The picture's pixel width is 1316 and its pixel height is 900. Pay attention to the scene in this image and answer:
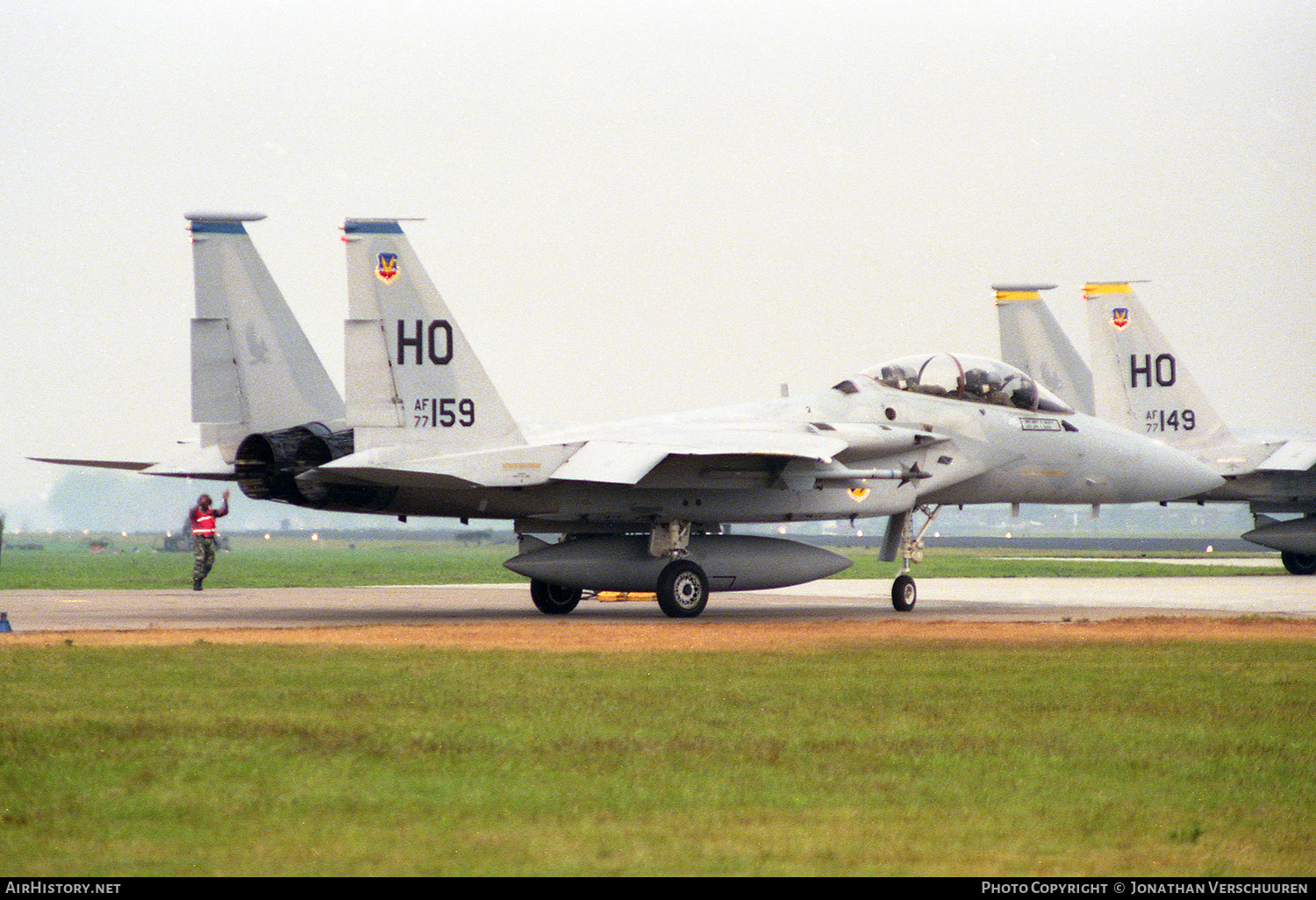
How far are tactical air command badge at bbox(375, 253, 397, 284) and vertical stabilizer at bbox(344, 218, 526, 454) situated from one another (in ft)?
0.03

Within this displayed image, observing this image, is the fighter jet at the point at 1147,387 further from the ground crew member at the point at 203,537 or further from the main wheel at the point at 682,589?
the ground crew member at the point at 203,537

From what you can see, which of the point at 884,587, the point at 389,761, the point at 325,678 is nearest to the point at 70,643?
the point at 325,678

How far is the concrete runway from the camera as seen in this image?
20.2m

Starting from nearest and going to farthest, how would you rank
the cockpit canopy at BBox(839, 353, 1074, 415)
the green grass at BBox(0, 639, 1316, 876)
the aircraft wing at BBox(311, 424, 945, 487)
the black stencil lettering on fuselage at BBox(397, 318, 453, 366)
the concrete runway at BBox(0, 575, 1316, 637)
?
the green grass at BBox(0, 639, 1316, 876) → the aircraft wing at BBox(311, 424, 945, 487) → the black stencil lettering on fuselage at BBox(397, 318, 453, 366) → the concrete runway at BBox(0, 575, 1316, 637) → the cockpit canopy at BBox(839, 353, 1074, 415)

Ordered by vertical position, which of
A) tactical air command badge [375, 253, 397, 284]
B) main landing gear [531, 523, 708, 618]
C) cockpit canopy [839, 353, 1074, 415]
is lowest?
main landing gear [531, 523, 708, 618]

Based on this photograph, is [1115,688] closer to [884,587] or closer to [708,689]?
[708,689]

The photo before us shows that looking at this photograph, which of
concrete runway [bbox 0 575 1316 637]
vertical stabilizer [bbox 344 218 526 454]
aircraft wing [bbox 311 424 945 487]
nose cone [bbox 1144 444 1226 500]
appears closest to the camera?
aircraft wing [bbox 311 424 945 487]

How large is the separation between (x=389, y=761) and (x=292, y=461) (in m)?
11.4

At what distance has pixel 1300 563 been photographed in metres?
33.8

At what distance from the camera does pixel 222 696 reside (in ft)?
36.8

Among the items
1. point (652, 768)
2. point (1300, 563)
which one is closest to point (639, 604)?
point (652, 768)

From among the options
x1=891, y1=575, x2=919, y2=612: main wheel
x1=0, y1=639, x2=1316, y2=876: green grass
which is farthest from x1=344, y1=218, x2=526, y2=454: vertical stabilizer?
x1=891, y1=575, x2=919, y2=612: main wheel

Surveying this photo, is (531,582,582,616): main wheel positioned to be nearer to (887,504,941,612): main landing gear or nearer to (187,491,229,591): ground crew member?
(887,504,941,612): main landing gear

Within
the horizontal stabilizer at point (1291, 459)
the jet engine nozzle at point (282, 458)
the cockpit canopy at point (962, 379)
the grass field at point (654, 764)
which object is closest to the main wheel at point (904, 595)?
the cockpit canopy at point (962, 379)
